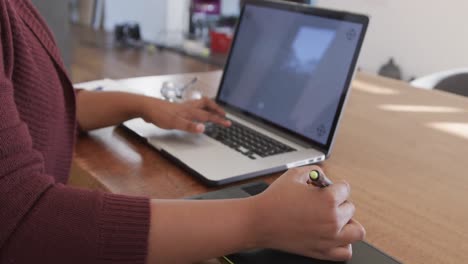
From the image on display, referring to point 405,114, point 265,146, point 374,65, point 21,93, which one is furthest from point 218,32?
point 21,93

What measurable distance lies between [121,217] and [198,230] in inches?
3.0

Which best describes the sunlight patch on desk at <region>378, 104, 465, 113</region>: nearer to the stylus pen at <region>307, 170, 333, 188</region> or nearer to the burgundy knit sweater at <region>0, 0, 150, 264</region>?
the stylus pen at <region>307, 170, 333, 188</region>

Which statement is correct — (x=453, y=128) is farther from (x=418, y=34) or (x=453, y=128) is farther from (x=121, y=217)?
(x=418, y=34)

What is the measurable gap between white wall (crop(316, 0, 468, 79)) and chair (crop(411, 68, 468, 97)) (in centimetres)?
97

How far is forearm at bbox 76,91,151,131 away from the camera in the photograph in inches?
33.9

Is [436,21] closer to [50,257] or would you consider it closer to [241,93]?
[241,93]

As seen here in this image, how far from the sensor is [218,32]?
137 inches

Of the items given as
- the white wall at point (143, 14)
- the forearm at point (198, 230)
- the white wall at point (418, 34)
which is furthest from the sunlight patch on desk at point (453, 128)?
the white wall at point (143, 14)

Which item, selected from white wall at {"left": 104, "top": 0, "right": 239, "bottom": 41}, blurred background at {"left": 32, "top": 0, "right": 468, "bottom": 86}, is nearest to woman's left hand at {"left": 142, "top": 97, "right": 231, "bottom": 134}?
blurred background at {"left": 32, "top": 0, "right": 468, "bottom": 86}

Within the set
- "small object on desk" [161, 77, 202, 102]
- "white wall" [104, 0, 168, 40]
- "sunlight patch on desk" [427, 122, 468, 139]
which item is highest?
"sunlight patch on desk" [427, 122, 468, 139]

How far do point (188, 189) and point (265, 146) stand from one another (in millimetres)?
176

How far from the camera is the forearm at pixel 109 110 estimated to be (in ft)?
2.82

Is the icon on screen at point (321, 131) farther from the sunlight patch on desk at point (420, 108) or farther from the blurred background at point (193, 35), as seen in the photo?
the blurred background at point (193, 35)

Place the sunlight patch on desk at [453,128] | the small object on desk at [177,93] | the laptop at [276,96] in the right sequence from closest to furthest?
the laptop at [276,96]
the sunlight patch on desk at [453,128]
the small object on desk at [177,93]
